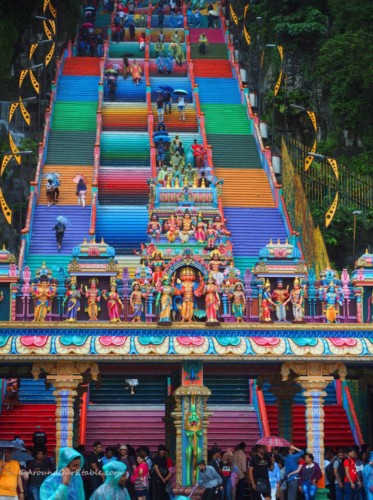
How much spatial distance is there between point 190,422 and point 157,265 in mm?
4018

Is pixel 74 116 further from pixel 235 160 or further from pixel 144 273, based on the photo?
pixel 144 273

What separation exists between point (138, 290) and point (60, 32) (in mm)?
35909

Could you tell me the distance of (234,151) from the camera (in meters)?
48.8

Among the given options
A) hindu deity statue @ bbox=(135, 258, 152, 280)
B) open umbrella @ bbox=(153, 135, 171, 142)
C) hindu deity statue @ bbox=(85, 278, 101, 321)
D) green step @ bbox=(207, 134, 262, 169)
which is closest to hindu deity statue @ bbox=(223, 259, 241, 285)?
hindu deity statue @ bbox=(135, 258, 152, 280)

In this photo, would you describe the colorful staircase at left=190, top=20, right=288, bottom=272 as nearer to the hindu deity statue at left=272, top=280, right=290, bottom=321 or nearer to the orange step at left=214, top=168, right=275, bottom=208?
the orange step at left=214, top=168, right=275, bottom=208

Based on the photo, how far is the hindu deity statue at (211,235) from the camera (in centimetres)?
3616

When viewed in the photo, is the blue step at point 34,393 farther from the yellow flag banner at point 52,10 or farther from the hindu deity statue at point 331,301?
the yellow flag banner at point 52,10

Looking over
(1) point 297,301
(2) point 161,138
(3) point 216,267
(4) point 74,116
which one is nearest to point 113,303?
(3) point 216,267

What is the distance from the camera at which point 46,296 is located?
27703 millimetres

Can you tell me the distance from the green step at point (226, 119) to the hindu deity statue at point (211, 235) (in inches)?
529

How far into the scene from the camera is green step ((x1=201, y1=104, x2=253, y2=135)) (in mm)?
50781

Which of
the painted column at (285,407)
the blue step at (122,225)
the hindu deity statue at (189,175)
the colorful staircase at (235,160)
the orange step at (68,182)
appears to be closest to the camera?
the painted column at (285,407)

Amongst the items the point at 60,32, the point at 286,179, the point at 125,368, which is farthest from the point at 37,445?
the point at 60,32

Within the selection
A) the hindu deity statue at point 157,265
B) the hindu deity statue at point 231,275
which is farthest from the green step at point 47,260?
the hindu deity statue at point 231,275
